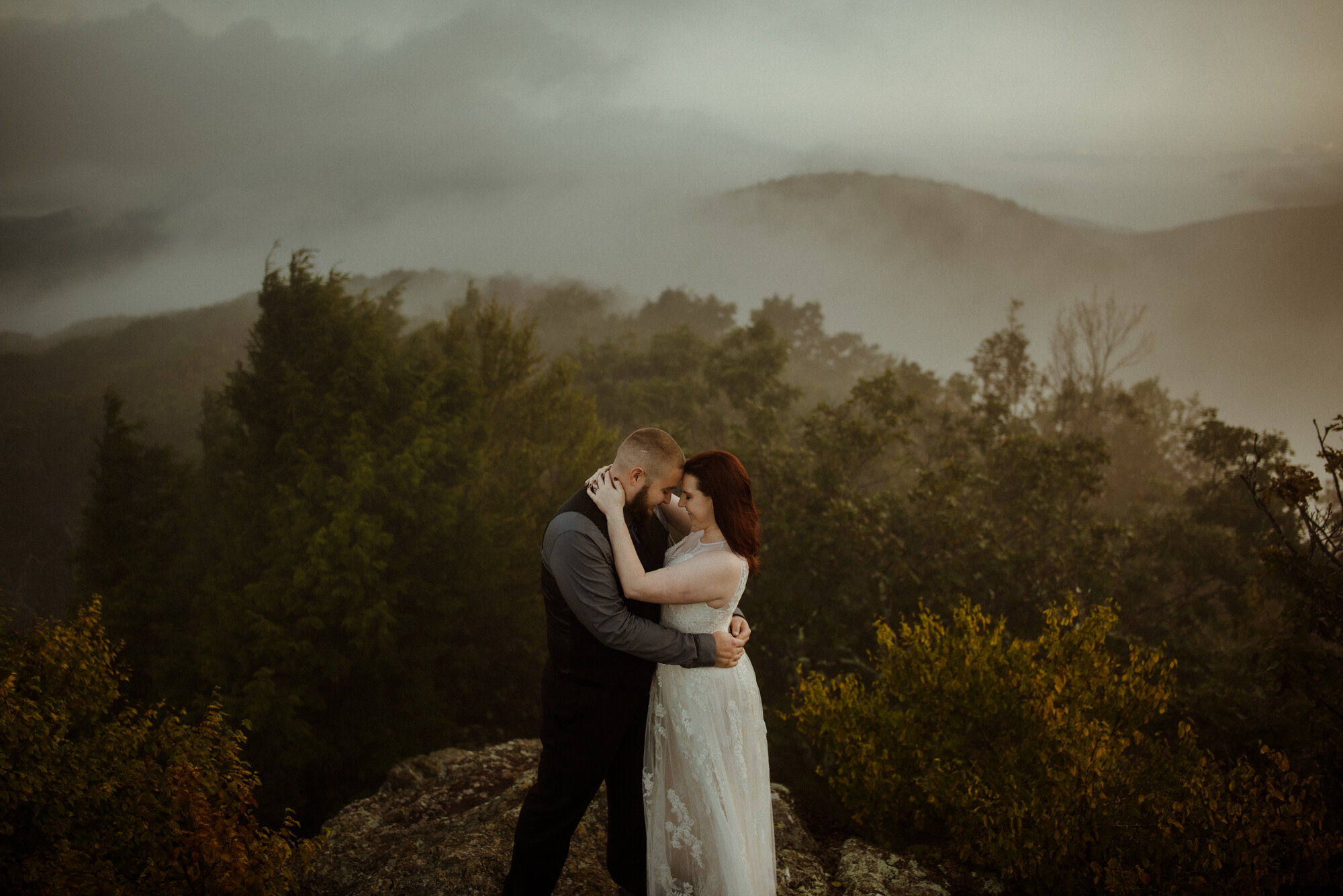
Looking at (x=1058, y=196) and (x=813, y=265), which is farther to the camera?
(x=813, y=265)

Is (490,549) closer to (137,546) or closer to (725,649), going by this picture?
(137,546)

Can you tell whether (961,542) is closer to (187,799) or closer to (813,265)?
(187,799)

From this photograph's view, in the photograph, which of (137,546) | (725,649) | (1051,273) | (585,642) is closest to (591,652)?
(585,642)

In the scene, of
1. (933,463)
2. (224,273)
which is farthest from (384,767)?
(224,273)

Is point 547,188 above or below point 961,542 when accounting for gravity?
above

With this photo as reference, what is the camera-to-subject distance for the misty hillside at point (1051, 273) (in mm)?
43531

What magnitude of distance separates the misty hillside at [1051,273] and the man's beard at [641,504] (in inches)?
1205

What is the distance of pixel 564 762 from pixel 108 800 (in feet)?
13.3

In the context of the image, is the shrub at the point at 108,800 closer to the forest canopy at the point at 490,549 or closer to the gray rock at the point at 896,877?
the gray rock at the point at 896,877

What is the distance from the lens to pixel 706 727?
3.71 meters

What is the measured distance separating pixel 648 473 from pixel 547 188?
7673 inches

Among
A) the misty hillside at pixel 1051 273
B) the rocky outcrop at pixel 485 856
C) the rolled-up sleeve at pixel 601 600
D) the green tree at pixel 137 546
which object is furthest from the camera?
the misty hillside at pixel 1051 273

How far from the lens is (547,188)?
182125 mm

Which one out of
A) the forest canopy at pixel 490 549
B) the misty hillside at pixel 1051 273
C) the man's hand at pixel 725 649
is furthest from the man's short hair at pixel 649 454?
the misty hillside at pixel 1051 273
